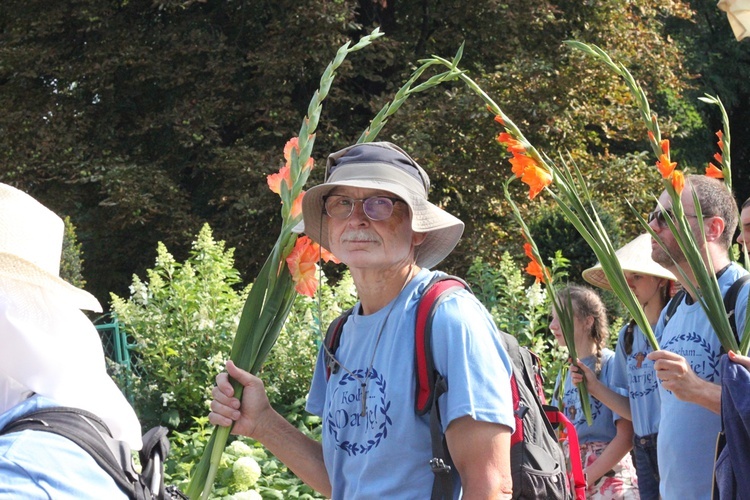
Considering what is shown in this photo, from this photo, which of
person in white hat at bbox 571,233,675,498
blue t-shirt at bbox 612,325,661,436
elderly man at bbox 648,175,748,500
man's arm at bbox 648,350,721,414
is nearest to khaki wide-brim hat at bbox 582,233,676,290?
person in white hat at bbox 571,233,675,498

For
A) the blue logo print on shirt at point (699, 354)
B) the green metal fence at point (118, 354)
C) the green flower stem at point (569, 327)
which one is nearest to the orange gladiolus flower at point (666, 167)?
the blue logo print on shirt at point (699, 354)

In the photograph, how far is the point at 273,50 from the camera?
12.4 meters

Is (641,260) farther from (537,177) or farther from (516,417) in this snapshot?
(516,417)

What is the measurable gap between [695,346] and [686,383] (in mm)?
354

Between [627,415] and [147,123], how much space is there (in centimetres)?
990

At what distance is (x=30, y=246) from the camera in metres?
1.72

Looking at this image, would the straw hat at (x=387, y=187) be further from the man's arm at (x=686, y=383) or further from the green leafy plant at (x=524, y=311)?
the green leafy plant at (x=524, y=311)

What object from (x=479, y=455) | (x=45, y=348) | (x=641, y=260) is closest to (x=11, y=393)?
(x=45, y=348)

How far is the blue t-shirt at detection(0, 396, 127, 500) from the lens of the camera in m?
1.46

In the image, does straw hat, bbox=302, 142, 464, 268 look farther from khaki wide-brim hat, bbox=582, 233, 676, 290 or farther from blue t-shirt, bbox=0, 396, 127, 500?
khaki wide-brim hat, bbox=582, 233, 676, 290

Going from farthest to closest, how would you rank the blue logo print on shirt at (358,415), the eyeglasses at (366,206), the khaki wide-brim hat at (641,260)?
the khaki wide-brim hat at (641,260), the eyeglasses at (366,206), the blue logo print on shirt at (358,415)

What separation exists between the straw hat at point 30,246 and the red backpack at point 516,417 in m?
0.76

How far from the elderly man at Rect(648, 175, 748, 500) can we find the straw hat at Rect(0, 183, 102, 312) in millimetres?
1776

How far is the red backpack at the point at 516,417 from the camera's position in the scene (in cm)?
212
